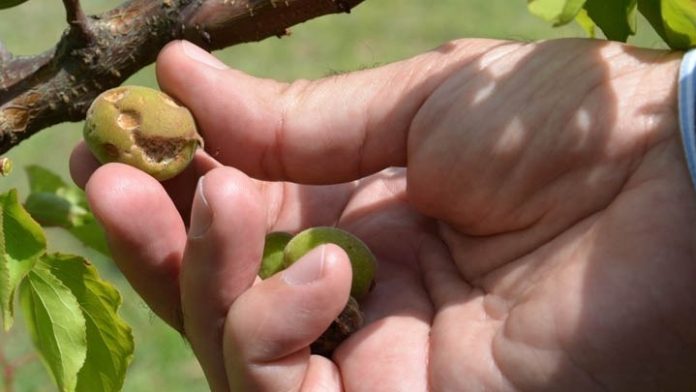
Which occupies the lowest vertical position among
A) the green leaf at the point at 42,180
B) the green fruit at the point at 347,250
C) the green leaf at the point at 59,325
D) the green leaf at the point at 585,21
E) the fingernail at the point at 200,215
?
the green leaf at the point at 42,180

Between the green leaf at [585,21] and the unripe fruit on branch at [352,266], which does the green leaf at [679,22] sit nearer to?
the green leaf at [585,21]

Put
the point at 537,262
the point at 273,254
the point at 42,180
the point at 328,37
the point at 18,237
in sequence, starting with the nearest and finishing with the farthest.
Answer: the point at 18,237
the point at 537,262
the point at 273,254
the point at 42,180
the point at 328,37

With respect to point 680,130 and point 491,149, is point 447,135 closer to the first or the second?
point 491,149

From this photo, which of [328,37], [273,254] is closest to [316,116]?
[273,254]

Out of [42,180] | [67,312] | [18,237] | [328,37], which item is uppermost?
[18,237]

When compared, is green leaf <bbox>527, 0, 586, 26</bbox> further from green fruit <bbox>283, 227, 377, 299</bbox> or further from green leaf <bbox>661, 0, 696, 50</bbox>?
green fruit <bbox>283, 227, 377, 299</bbox>

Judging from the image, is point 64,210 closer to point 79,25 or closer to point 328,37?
point 79,25

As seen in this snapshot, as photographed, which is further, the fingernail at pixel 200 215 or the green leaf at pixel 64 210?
the green leaf at pixel 64 210

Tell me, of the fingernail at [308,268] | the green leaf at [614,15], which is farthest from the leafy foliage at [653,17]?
the fingernail at [308,268]
